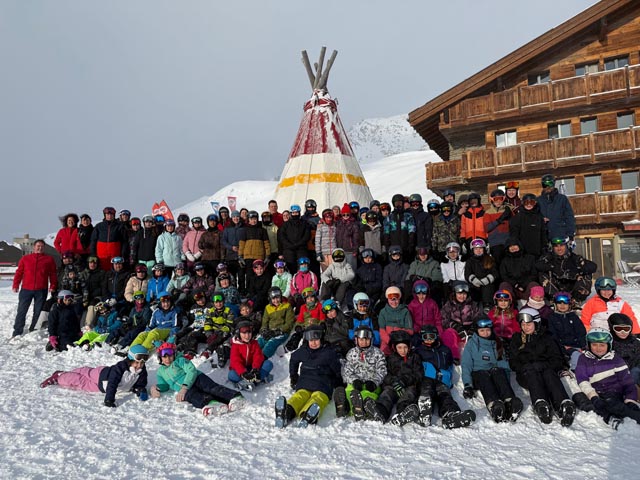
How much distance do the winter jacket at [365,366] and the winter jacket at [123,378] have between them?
7.84ft

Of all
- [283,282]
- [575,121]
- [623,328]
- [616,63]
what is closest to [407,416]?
[623,328]

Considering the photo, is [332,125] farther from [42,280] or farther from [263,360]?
[263,360]

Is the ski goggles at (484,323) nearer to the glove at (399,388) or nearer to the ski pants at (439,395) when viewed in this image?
the ski pants at (439,395)

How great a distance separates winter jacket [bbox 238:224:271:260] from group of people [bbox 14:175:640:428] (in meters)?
0.02

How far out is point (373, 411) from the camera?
4164 millimetres

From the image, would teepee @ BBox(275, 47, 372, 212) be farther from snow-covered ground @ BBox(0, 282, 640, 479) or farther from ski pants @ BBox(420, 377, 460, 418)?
snow-covered ground @ BBox(0, 282, 640, 479)

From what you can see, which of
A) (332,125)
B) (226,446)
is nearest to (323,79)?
(332,125)

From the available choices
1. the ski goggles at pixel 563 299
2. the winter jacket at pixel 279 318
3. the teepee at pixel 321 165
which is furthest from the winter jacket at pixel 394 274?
the teepee at pixel 321 165

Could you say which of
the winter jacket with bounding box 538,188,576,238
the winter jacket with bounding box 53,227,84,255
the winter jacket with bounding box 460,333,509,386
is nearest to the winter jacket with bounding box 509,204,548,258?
the winter jacket with bounding box 538,188,576,238

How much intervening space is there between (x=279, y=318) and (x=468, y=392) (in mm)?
2948

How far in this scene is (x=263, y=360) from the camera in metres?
5.57

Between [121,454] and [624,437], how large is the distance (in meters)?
4.22

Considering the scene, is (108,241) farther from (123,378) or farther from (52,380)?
(123,378)

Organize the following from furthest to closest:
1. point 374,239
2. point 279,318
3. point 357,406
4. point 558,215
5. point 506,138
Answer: point 506,138, point 374,239, point 558,215, point 279,318, point 357,406
